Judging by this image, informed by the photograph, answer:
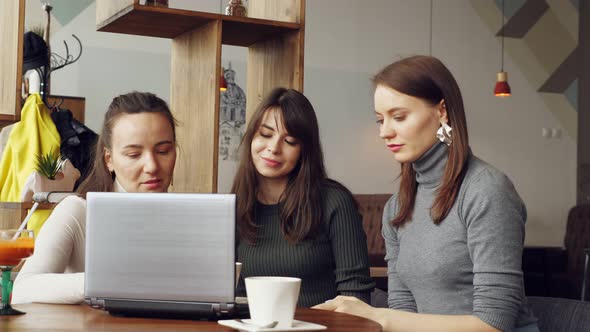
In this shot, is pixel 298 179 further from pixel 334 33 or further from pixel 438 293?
pixel 334 33

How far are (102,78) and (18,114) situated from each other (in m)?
4.43

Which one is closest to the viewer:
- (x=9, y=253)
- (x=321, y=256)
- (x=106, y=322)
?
(x=106, y=322)

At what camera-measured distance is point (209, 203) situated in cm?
140

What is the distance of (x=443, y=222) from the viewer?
1.90m

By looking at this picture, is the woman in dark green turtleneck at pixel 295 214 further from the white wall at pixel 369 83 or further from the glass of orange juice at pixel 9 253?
the white wall at pixel 369 83

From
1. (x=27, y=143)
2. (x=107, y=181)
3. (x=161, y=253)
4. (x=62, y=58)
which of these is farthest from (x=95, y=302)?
(x=62, y=58)

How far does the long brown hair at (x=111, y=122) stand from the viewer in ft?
7.00

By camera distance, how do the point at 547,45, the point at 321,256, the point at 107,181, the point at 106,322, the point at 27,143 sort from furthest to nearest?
the point at 547,45 < the point at 27,143 < the point at 321,256 < the point at 107,181 < the point at 106,322

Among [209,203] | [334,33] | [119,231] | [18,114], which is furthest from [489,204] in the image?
[334,33]

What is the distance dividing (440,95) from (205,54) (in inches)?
48.9

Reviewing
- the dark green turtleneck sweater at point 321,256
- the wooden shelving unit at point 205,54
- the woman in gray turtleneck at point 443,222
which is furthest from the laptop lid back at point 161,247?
the wooden shelving unit at point 205,54

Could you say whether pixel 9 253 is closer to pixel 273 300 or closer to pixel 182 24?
pixel 273 300

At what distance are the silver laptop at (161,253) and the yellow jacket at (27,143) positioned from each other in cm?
232

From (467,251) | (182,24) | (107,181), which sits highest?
(182,24)
